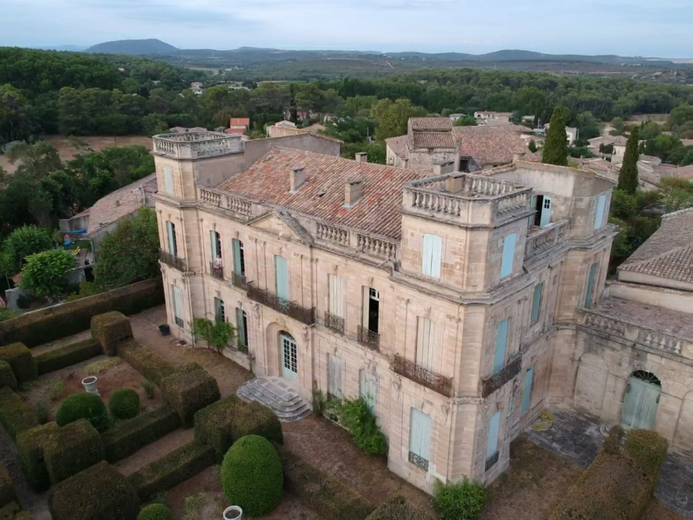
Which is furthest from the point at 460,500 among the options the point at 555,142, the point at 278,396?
the point at 555,142

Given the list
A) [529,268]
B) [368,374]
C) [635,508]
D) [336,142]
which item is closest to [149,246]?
[336,142]

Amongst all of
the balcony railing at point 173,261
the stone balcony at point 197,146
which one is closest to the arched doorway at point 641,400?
the stone balcony at point 197,146

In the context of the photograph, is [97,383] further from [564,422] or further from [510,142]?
[510,142]

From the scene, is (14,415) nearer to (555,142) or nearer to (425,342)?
(425,342)

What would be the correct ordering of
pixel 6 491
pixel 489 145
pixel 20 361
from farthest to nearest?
1. pixel 489 145
2. pixel 20 361
3. pixel 6 491

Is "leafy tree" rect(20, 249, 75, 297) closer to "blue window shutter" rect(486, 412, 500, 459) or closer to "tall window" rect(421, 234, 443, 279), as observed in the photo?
"tall window" rect(421, 234, 443, 279)

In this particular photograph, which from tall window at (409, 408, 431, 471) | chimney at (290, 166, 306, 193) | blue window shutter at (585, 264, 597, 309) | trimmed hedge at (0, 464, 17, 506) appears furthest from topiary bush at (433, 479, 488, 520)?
trimmed hedge at (0, 464, 17, 506)

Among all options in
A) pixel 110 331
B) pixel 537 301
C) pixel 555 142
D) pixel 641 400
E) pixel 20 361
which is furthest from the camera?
pixel 555 142

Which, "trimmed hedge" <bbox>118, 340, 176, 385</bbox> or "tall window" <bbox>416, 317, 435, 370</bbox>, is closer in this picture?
"tall window" <bbox>416, 317, 435, 370</bbox>
